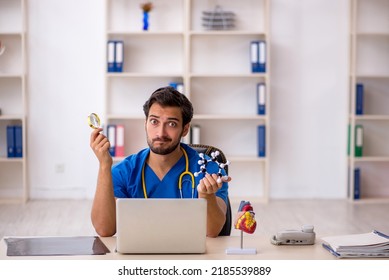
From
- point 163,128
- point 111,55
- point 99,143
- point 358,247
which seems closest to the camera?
point 358,247

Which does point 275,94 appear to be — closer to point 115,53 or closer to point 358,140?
point 358,140

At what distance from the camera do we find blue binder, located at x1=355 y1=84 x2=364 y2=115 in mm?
6742

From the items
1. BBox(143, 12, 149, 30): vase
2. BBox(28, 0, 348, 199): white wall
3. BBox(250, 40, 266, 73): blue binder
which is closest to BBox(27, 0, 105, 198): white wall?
Result: BBox(28, 0, 348, 199): white wall

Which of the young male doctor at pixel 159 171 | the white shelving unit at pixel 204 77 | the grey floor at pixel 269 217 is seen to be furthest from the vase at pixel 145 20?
the young male doctor at pixel 159 171

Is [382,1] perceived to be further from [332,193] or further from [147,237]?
[147,237]

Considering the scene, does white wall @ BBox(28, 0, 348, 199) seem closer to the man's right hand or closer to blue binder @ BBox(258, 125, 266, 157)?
blue binder @ BBox(258, 125, 266, 157)

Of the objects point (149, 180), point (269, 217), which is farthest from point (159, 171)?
point (269, 217)

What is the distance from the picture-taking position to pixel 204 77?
6.93 meters

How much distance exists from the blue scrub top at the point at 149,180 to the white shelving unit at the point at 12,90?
12.3 ft

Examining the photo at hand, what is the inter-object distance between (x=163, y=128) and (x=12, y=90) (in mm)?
4204

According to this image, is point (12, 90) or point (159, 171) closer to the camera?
point (159, 171)

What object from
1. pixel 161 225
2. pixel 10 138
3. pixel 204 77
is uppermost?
pixel 204 77

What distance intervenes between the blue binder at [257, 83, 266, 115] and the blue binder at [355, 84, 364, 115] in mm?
859
